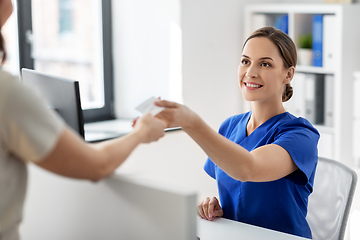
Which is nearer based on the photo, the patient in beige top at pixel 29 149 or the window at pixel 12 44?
the patient in beige top at pixel 29 149

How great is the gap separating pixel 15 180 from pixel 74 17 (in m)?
2.28

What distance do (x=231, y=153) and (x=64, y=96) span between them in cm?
51

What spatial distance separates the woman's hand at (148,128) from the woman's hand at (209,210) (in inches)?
22.2

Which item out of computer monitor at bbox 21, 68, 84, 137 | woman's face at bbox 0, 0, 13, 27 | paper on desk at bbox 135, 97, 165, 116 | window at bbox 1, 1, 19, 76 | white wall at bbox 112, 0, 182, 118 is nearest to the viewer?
woman's face at bbox 0, 0, 13, 27

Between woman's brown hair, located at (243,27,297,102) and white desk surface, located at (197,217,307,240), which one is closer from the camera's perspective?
white desk surface, located at (197,217,307,240)

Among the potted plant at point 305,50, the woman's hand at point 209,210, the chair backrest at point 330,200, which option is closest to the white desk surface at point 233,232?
the woman's hand at point 209,210

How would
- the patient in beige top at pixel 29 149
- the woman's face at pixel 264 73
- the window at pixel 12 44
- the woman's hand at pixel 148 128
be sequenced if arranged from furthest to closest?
the window at pixel 12 44 → the woman's face at pixel 264 73 → the woman's hand at pixel 148 128 → the patient in beige top at pixel 29 149

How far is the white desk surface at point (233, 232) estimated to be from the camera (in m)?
1.36

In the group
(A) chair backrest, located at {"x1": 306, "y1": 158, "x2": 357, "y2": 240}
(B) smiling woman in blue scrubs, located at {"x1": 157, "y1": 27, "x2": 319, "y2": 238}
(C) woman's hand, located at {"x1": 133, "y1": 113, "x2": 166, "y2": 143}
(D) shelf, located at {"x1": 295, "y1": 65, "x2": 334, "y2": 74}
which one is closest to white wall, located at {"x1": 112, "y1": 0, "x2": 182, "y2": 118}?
(D) shelf, located at {"x1": 295, "y1": 65, "x2": 334, "y2": 74}

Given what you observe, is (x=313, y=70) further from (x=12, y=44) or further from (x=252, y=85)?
(x=12, y=44)

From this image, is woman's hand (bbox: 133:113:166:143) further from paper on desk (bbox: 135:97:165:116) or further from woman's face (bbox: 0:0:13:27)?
woman's face (bbox: 0:0:13:27)

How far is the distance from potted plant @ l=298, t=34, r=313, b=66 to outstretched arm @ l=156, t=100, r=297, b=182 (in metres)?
1.88

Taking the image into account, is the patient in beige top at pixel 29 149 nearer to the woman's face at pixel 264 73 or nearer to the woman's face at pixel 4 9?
the woman's face at pixel 4 9

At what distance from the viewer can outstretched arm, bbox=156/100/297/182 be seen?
4.21 ft
